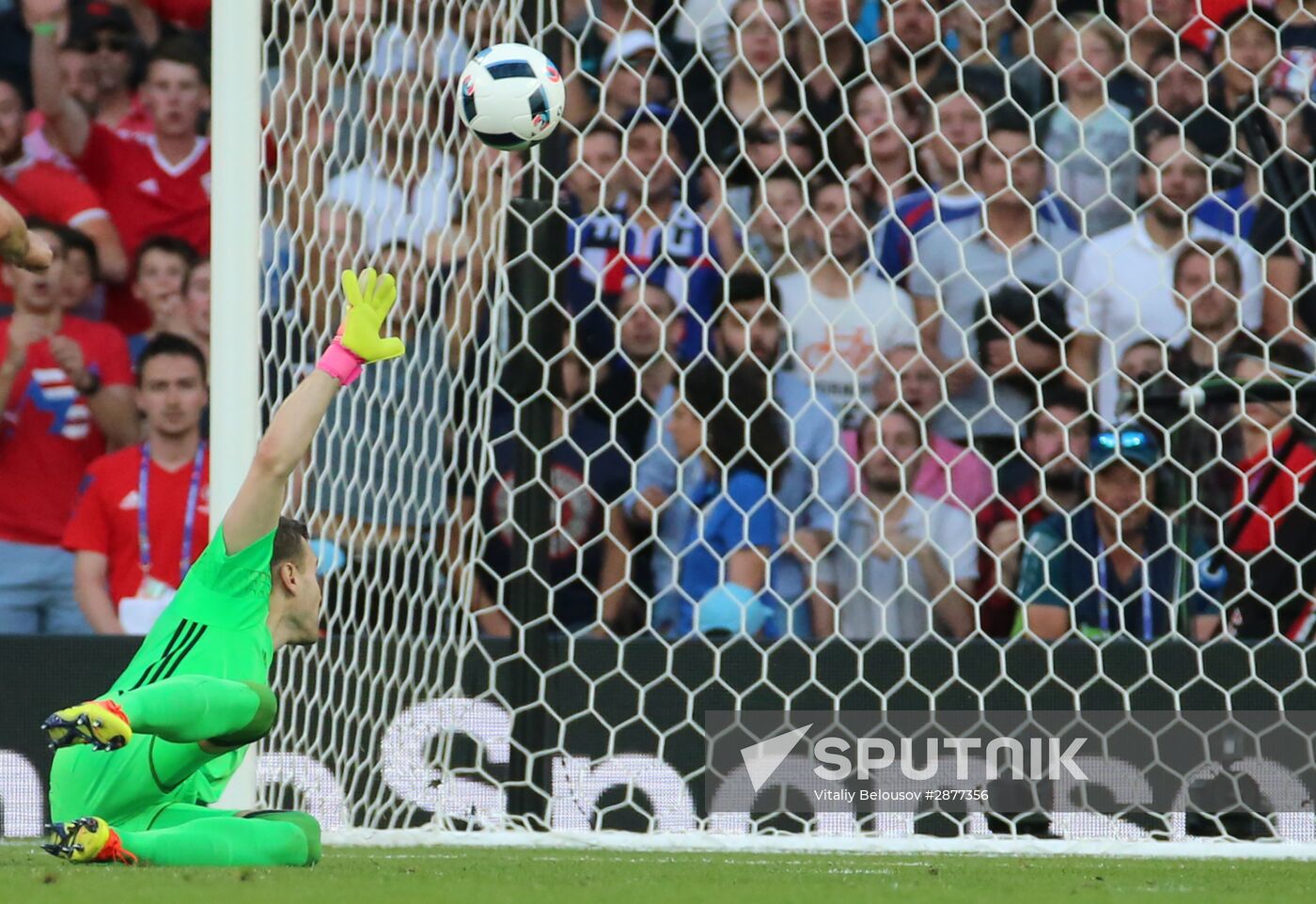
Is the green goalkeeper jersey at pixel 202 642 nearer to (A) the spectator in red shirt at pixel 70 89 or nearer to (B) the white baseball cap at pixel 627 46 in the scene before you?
(B) the white baseball cap at pixel 627 46

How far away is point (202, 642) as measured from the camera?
3.27m

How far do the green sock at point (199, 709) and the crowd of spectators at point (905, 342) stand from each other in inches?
75.6

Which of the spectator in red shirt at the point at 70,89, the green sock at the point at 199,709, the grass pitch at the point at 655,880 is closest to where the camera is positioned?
the grass pitch at the point at 655,880

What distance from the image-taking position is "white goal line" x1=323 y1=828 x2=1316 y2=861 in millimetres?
3875

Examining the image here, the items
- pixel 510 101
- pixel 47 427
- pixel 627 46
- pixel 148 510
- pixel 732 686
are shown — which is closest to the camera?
A: pixel 510 101

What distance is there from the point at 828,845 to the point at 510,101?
1.78m

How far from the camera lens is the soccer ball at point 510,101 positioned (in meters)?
3.94

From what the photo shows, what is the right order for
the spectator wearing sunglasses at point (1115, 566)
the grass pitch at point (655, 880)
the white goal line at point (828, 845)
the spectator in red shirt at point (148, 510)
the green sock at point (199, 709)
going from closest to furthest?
1. the grass pitch at point (655, 880)
2. the green sock at point (199, 709)
3. the white goal line at point (828, 845)
4. the spectator wearing sunglasses at point (1115, 566)
5. the spectator in red shirt at point (148, 510)

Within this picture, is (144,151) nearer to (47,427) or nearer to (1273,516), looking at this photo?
(47,427)

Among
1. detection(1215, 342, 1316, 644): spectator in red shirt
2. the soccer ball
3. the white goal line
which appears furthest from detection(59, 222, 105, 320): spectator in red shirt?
detection(1215, 342, 1316, 644): spectator in red shirt

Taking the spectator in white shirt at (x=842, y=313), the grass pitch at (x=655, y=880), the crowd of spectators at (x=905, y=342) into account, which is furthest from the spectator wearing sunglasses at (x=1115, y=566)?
the grass pitch at (x=655, y=880)

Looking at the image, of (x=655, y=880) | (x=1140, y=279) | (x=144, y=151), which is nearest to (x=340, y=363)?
(x=655, y=880)

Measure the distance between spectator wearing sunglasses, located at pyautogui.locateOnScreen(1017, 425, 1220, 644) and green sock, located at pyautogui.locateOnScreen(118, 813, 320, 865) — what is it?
8.56 feet

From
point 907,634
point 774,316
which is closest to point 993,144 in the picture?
point 774,316
